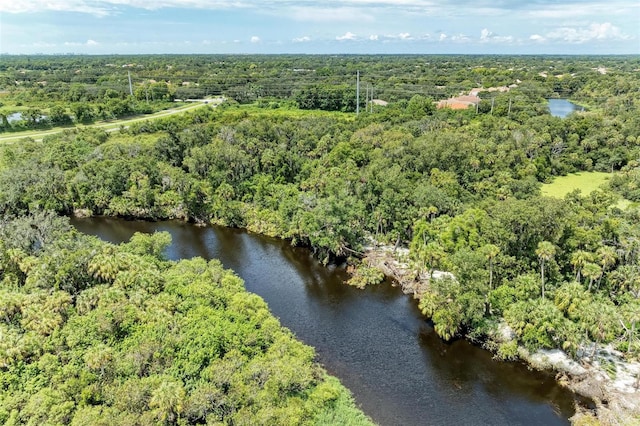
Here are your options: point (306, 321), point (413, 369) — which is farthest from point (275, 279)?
point (413, 369)

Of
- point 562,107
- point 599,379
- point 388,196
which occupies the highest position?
point 562,107

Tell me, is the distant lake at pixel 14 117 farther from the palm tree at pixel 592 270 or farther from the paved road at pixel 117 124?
the palm tree at pixel 592 270

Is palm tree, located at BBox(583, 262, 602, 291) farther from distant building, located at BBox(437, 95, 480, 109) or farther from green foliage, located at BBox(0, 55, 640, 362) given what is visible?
distant building, located at BBox(437, 95, 480, 109)

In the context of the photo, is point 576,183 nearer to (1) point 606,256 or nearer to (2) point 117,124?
(1) point 606,256

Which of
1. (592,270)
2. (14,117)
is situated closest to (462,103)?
(592,270)

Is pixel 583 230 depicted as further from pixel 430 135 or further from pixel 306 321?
pixel 430 135
